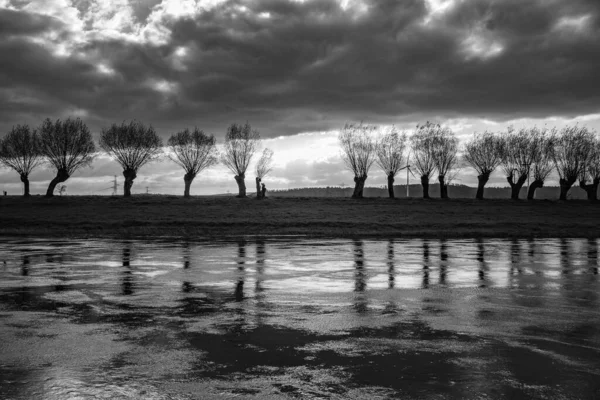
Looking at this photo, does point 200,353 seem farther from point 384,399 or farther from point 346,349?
point 384,399

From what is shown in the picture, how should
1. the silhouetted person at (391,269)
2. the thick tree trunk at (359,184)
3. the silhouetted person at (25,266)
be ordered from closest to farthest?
the silhouetted person at (391,269), the silhouetted person at (25,266), the thick tree trunk at (359,184)

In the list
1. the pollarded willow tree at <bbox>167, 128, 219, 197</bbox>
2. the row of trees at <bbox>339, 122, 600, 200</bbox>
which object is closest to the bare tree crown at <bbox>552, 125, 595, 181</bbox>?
the row of trees at <bbox>339, 122, 600, 200</bbox>

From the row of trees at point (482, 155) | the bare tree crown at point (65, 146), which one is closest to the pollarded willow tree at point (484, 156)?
the row of trees at point (482, 155)

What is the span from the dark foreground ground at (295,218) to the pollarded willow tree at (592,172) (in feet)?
51.1

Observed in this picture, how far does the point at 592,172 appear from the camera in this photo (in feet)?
307

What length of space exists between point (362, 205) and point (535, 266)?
4897 cm

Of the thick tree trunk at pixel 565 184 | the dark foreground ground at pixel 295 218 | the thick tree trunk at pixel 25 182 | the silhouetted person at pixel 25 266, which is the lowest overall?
the dark foreground ground at pixel 295 218

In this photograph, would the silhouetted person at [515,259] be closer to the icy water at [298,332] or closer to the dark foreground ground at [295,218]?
the icy water at [298,332]

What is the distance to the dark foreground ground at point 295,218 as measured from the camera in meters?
38.8

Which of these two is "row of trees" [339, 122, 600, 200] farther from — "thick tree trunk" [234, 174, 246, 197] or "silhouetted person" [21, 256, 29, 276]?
"silhouetted person" [21, 256, 29, 276]

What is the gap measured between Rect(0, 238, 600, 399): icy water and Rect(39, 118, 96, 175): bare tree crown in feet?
231

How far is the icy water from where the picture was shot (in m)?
5.82

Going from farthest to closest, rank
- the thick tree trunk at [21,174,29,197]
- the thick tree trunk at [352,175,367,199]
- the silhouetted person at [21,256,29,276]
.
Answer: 1. the thick tree trunk at [21,174,29,197]
2. the thick tree trunk at [352,175,367,199]
3. the silhouetted person at [21,256,29,276]

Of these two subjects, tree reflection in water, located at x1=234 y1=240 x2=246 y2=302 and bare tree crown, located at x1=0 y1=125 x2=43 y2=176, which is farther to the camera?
bare tree crown, located at x1=0 y1=125 x2=43 y2=176
